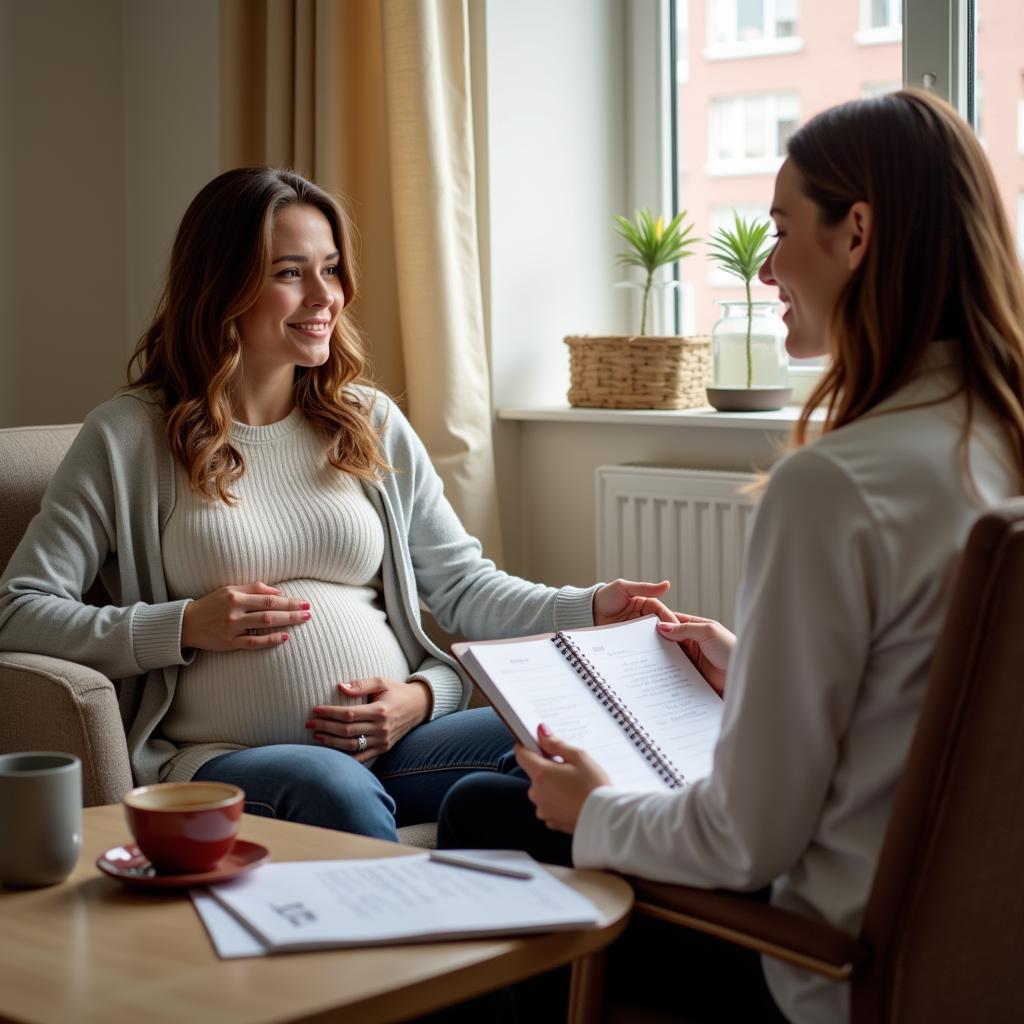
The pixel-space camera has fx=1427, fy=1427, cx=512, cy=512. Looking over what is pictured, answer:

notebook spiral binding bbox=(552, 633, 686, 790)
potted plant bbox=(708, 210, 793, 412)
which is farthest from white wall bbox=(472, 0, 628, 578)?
notebook spiral binding bbox=(552, 633, 686, 790)

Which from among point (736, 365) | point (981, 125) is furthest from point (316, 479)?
point (981, 125)

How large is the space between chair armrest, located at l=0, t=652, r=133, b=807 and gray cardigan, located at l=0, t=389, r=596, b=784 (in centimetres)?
10

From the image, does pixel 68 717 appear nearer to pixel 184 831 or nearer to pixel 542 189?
pixel 184 831

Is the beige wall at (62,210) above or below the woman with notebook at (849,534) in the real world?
above

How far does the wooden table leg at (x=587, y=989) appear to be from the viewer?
1155 millimetres

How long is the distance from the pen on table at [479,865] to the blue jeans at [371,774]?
48 centimetres

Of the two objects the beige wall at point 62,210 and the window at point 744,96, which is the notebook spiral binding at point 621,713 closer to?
the window at point 744,96

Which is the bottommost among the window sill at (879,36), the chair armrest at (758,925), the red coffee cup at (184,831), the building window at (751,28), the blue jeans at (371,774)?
the blue jeans at (371,774)

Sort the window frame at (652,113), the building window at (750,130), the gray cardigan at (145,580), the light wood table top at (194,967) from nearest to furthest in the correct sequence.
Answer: the light wood table top at (194,967), the gray cardigan at (145,580), the building window at (750,130), the window frame at (652,113)

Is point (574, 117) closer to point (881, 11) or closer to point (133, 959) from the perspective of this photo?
point (881, 11)

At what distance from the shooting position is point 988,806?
1.05 meters

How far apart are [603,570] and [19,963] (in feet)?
6.02

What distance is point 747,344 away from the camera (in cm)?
266

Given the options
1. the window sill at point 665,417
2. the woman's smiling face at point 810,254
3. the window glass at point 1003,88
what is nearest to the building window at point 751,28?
the window glass at point 1003,88
